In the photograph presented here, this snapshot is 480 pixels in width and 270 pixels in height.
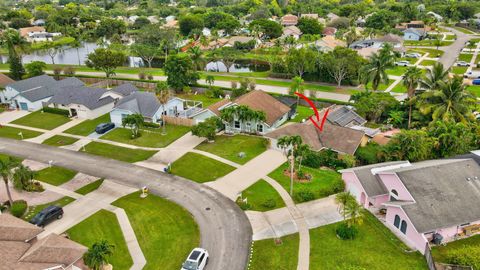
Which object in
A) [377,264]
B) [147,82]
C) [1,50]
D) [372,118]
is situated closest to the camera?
[377,264]

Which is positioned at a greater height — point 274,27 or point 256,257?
point 274,27

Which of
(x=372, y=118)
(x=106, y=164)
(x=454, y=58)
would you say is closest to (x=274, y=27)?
(x=454, y=58)

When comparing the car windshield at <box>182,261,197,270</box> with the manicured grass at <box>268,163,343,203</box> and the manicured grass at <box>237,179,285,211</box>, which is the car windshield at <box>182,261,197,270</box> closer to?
the manicured grass at <box>237,179,285,211</box>

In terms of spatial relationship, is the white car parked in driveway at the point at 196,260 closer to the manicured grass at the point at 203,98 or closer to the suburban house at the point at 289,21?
the manicured grass at the point at 203,98

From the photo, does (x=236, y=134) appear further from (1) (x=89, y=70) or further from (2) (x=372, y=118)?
(1) (x=89, y=70)

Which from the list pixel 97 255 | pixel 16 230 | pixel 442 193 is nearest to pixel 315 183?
pixel 442 193

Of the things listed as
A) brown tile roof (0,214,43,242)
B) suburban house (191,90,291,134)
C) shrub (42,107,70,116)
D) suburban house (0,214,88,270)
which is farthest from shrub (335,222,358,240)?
shrub (42,107,70,116)

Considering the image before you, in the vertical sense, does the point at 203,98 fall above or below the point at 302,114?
above

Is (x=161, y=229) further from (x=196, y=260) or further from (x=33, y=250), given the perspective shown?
(x=33, y=250)
